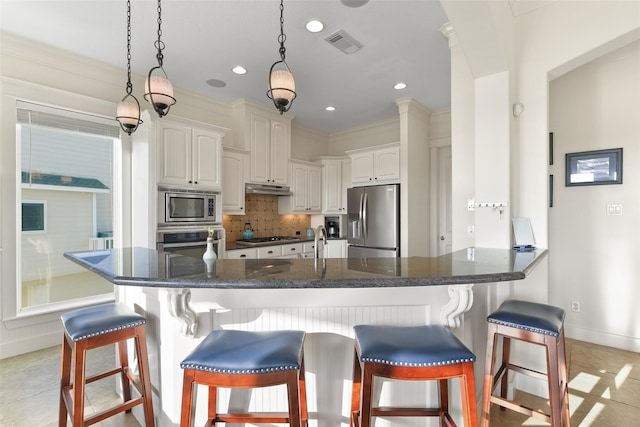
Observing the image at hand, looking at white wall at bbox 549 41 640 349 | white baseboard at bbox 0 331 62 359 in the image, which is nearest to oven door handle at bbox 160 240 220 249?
white baseboard at bbox 0 331 62 359

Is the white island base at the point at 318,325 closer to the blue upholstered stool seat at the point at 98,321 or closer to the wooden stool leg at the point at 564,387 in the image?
the blue upholstered stool seat at the point at 98,321

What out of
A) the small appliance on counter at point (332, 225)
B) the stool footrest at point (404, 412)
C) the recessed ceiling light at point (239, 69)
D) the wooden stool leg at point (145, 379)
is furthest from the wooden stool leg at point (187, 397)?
the small appliance on counter at point (332, 225)

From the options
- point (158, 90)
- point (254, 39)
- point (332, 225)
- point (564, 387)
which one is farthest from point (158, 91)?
point (332, 225)

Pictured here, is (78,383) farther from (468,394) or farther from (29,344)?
(29,344)

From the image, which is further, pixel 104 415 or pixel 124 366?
pixel 124 366

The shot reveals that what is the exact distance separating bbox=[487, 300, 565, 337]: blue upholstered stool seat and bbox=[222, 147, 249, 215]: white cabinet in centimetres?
325

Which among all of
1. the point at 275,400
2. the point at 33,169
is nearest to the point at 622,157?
the point at 275,400

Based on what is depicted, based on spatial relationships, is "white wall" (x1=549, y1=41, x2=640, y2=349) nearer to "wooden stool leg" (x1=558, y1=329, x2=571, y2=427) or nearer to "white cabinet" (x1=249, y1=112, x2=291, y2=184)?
"wooden stool leg" (x1=558, y1=329, x2=571, y2=427)

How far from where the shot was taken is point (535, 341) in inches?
60.3

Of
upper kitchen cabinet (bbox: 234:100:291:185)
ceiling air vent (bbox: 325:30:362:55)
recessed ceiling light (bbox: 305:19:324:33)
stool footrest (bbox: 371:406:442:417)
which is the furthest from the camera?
upper kitchen cabinet (bbox: 234:100:291:185)

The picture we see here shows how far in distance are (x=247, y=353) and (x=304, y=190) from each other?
13.4 feet

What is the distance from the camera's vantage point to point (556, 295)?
3.12m

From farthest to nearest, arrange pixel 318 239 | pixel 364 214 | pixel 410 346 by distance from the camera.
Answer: pixel 364 214
pixel 318 239
pixel 410 346

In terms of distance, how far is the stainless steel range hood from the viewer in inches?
172
